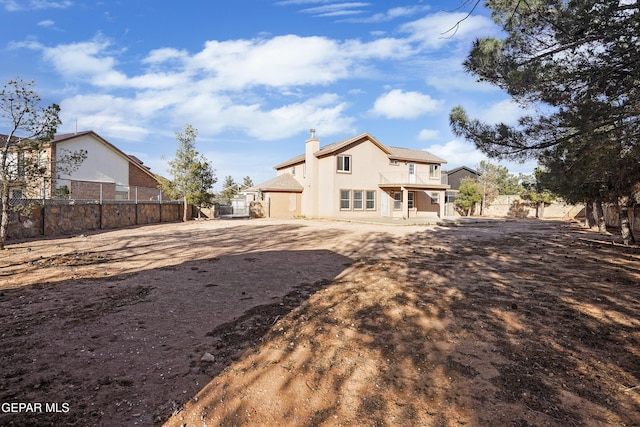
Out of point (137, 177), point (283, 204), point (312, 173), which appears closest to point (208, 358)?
point (312, 173)

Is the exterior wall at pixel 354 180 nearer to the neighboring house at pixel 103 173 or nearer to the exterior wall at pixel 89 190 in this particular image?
the neighboring house at pixel 103 173

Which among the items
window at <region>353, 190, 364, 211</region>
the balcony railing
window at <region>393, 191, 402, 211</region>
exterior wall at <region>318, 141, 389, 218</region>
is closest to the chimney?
exterior wall at <region>318, 141, 389, 218</region>

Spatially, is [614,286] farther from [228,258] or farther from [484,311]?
[228,258]

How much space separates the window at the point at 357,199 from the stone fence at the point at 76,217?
1448cm

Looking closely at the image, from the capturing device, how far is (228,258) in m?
8.85

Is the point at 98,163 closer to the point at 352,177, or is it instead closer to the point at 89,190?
the point at 89,190

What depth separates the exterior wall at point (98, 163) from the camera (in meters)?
25.5

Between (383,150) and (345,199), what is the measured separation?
5715mm

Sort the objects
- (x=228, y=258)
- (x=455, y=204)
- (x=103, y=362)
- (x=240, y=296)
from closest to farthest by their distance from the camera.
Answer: (x=103, y=362), (x=240, y=296), (x=228, y=258), (x=455, y=204)

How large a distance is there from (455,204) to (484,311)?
112ft

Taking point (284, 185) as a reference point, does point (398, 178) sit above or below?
above

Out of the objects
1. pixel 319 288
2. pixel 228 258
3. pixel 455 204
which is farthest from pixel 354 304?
pixel 455 204

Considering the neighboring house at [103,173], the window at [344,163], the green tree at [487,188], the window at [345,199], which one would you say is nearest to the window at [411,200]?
the window at [345,199]

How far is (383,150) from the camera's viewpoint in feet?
91.4
